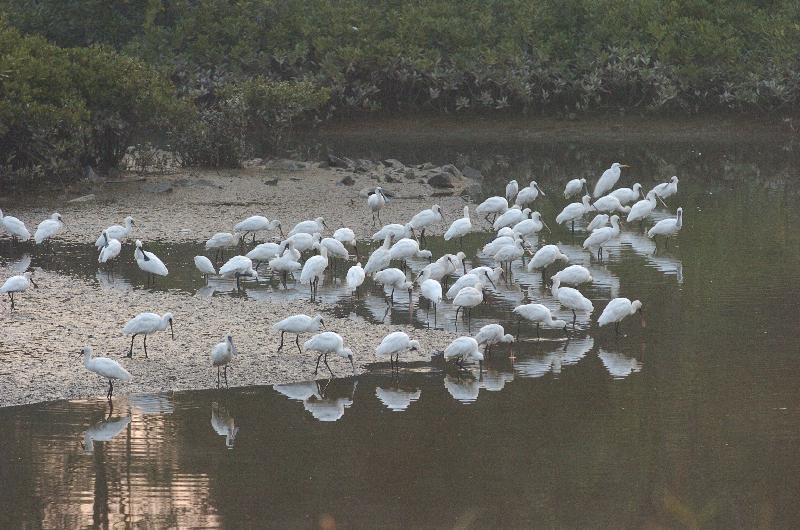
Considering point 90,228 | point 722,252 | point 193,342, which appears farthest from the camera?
point 90,228

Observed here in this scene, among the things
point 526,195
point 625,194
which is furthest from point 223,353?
point 625,194

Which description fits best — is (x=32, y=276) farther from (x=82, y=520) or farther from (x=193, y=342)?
(x=82, y=520)

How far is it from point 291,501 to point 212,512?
0.52 meters

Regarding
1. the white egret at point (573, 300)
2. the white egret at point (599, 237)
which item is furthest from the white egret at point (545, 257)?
the white egret at point (573, 300)

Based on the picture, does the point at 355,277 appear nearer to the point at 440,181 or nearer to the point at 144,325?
the point at 144,325

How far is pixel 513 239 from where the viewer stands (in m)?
16.3

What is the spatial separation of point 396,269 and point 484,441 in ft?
16.1

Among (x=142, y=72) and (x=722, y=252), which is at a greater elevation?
(x=142, y=72)

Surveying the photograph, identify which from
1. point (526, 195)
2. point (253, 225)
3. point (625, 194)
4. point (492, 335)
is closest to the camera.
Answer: point (492, 335)

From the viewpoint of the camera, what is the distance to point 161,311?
13609mm

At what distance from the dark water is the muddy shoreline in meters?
0.41

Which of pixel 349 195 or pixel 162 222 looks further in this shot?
pixel 349 195

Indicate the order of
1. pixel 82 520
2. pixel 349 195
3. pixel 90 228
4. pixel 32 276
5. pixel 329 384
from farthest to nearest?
1. pixel 349 195
2. pixel 90 228
3. pixel 32 276
4. pixel 329 384
5. pixel 82 520

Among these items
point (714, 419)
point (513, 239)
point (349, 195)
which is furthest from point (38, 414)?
point (349, 195)
